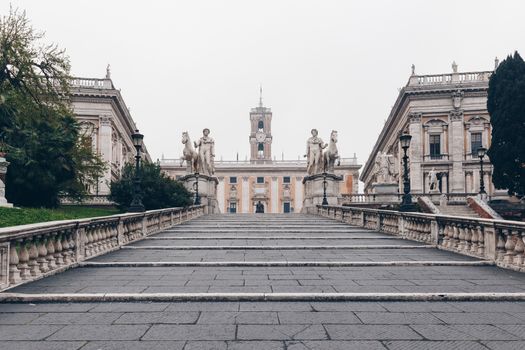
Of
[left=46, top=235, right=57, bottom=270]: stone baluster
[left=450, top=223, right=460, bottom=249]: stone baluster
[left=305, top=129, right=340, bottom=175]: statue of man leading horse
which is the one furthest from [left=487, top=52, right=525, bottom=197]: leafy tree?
[left=46, top=235, right=57, bottom=270]: stone baluster

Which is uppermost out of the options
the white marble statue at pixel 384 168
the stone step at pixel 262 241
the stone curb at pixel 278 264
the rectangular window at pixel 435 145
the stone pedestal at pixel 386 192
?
the rectangular window at pixel 435 145

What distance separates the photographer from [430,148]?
149 ft

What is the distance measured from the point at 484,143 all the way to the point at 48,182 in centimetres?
4034

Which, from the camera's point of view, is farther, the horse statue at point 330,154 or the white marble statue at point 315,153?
the white marble statue at point 315,153

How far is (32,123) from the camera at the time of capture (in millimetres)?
24812

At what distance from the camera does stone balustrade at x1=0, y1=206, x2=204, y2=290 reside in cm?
589

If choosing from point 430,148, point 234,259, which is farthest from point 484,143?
point 234,259

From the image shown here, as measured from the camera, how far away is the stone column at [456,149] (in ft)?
142

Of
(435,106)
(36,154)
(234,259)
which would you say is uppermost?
(435,106)

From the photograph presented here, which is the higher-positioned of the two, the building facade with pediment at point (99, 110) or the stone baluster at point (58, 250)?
the building facade with pediment at point (99, 110)

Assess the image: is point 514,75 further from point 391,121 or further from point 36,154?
point 36,154

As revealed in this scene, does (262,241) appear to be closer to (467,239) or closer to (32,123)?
(467,239)

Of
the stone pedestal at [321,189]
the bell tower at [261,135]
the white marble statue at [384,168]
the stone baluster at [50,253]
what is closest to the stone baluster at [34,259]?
the stone baluster at [50,253]

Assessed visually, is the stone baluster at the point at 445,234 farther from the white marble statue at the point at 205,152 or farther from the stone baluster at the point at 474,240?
the white marble statue at the point at 205,152
